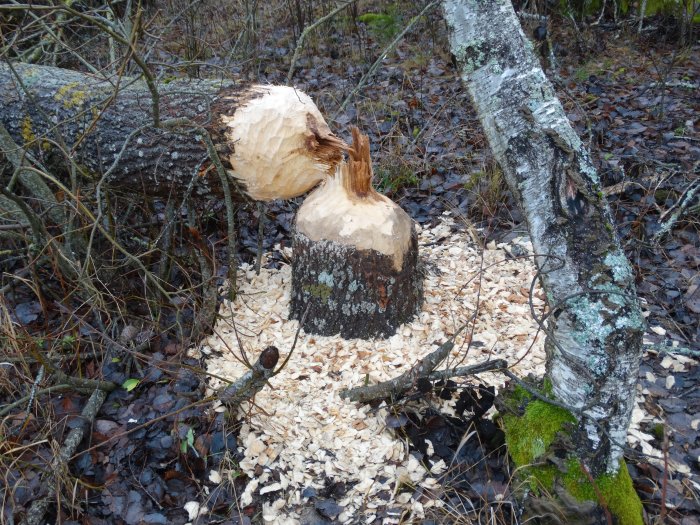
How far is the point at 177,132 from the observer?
2.61 metres

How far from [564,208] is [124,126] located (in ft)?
7.42

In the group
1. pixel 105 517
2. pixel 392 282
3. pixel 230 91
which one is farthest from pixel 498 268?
pixel 105 517

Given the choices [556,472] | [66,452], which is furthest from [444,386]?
[66,452]

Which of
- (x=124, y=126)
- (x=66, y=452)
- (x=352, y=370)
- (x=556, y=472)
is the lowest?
(x=352, y=370)

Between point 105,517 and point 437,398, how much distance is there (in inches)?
55.8

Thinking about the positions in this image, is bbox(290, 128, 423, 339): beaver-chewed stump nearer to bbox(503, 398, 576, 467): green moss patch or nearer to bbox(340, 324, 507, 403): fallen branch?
bbox(340, 324, 507, 403): fallen branch

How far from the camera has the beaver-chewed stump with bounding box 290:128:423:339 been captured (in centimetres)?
263

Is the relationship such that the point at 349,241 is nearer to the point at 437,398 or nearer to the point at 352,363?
the point at 352,363

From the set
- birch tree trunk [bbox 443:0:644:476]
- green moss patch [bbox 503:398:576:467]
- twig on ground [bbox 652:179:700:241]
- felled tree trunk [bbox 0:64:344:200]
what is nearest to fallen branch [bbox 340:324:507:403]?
green moss patch [bbox 503:398:576:467]

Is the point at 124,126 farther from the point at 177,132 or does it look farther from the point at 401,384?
the point at 401,384

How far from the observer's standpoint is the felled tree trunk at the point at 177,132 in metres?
2.67

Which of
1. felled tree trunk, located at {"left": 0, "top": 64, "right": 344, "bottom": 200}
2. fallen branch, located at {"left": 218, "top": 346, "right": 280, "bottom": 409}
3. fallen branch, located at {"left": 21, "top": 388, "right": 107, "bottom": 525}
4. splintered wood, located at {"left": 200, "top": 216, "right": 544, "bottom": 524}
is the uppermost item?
felled tree trunk, located at {"left": 0, "top": 64, "right": 344, "bottom": 200}

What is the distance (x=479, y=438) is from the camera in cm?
217

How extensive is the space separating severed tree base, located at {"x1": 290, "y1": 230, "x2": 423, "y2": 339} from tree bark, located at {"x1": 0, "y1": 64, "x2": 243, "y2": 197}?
0.67 m
